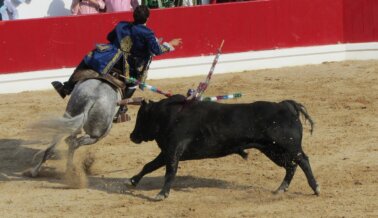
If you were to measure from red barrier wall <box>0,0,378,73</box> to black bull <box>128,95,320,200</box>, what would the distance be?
5.74 meters

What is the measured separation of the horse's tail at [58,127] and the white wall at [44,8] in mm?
6600

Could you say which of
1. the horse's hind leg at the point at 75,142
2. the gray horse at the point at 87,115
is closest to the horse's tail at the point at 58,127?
the gray horse at the point at 87,115

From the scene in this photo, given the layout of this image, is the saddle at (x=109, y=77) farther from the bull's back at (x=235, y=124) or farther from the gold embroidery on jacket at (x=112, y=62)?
the bull's back at (x=235, y=124)

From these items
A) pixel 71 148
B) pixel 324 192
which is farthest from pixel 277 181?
pixel 71 148

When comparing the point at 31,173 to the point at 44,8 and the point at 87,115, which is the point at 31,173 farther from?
the point at 44,8

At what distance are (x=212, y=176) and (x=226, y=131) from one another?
3.44 ft

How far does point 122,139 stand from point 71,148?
1.89 meters

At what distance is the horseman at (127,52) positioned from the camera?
8.99 meters

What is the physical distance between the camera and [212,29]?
48.2ft

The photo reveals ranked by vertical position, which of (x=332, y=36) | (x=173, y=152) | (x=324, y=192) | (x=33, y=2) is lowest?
(x=332, y=36)

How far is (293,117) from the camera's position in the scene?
808 cm

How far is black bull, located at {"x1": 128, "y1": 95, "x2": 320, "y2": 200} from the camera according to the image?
806cm

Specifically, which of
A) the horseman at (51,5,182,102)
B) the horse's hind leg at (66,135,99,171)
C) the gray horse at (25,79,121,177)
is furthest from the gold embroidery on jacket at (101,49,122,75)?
the horse's hind leg at (66,135,99,171)

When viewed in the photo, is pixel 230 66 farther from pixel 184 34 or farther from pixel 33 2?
pixel 33 2
